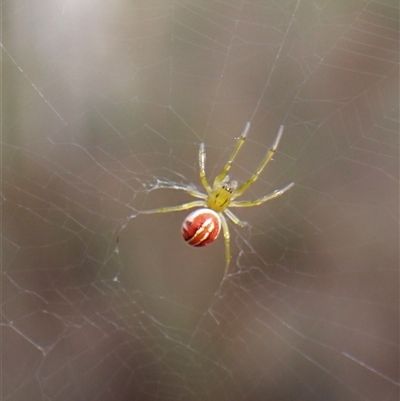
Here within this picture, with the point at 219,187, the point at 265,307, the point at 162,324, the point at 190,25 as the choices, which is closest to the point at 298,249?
the point at 265,307

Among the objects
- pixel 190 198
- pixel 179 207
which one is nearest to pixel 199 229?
pixel 179 207

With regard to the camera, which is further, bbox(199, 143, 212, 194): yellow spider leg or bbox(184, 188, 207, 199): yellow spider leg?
bbox(184, 188, 207, 199): yellow spider leg

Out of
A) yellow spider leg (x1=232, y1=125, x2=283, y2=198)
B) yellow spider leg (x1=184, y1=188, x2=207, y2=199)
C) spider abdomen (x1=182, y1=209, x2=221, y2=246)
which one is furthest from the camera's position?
yellow spider leg (x1=184, y1=188, x2=207, y2=199)

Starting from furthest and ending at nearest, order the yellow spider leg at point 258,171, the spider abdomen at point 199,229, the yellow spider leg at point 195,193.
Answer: the yellow spider leg at point 195,193 → the yellow spider leg at point 258,171 → the spider abdomen at point 199,229

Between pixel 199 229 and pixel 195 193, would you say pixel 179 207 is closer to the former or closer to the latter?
pixel 195 193

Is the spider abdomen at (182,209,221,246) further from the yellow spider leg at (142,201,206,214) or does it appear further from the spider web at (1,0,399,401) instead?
the spider web at (1,0,399,401)

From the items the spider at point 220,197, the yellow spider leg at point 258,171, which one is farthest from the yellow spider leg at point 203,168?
the yellow spider leg at point 258,171

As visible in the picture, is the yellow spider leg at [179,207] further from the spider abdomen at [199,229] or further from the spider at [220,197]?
the spider abdomen at [199,229]

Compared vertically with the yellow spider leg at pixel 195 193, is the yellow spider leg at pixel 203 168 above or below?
above

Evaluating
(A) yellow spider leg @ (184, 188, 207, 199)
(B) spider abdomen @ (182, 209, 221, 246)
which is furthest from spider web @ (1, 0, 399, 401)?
(B) spider abdomen @ (182, 209, 221, 246)
